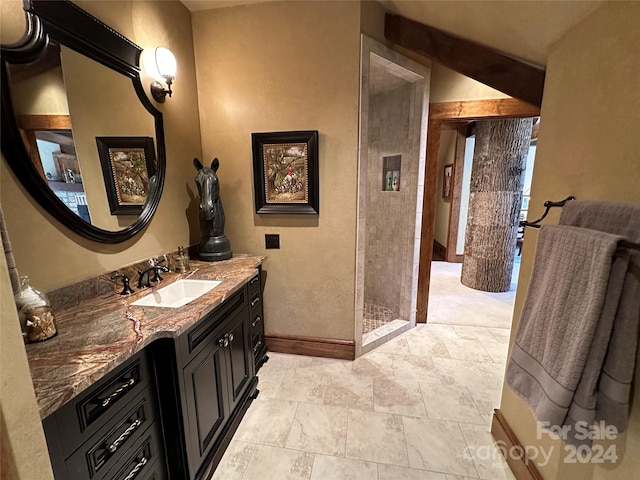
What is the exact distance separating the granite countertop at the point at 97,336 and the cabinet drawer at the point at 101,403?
81mm

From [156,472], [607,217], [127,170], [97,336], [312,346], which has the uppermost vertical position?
[127,170]

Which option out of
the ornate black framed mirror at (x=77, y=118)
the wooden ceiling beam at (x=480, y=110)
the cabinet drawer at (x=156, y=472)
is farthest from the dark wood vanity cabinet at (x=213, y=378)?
the wooden ceiling beam at (x=480, y=110)

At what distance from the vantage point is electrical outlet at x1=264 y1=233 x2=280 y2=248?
2303 mm

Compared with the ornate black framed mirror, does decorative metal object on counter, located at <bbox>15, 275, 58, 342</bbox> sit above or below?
below

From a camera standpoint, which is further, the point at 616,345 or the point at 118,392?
the point at 118,392

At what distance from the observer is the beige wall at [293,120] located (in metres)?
1.99

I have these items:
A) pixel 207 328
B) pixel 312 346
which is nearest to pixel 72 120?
pixel 207 328

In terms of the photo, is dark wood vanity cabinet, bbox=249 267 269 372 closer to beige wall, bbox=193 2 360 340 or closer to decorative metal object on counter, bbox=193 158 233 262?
beige wall, bbox=193 2 360 340

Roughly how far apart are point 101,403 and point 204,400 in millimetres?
554

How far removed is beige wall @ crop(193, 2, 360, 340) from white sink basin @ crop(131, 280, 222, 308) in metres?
0.74

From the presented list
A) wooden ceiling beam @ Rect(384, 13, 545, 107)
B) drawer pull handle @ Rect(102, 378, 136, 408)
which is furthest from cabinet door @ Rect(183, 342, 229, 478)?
wooden ceiling beam @ Rect(384, 13, 545, 107)

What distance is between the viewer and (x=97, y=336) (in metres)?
0.99

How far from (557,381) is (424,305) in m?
2.21

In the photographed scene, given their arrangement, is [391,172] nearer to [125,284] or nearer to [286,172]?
[286,172]
